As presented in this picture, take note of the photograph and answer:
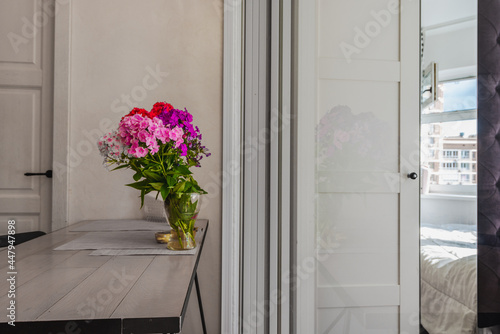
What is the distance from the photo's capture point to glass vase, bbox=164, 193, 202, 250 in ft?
3.63

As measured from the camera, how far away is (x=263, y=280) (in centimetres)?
107

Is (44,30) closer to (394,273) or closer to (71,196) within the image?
(71,196)

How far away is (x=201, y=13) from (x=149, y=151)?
1295 mm

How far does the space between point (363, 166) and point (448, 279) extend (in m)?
0.12

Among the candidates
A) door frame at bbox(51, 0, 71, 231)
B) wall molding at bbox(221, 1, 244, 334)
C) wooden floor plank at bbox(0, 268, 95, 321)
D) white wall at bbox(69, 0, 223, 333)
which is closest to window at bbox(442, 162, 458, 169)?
wooden floor plank at bbox(0, 268, 95, 321)

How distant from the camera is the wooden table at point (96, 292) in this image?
23.3 inches

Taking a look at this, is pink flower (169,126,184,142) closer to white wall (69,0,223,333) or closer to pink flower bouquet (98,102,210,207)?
pink flower bouquet (98,102,210,207)

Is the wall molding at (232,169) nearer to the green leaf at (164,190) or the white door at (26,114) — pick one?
the green leaf at (164,190)

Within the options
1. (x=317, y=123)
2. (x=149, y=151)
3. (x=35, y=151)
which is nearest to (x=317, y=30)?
(x=317, y=123)

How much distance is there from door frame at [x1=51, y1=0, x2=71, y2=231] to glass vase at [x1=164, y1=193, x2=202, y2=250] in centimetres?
117

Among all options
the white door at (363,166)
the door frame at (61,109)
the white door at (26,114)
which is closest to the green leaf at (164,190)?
the white door at (363,166)

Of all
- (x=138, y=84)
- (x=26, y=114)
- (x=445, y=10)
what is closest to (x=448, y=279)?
(x=445, y=10)

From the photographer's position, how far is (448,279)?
217 mm

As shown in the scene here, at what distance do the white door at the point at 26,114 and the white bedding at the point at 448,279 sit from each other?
7.43 ft
